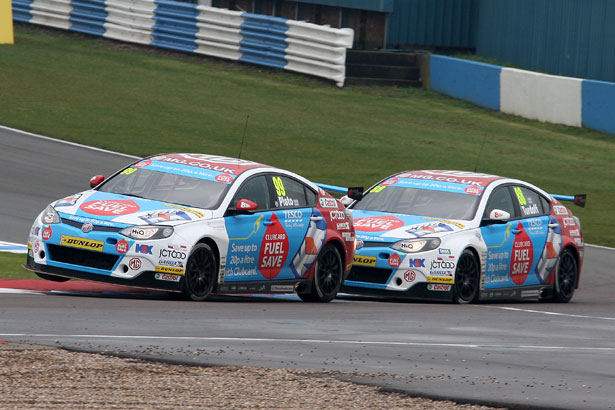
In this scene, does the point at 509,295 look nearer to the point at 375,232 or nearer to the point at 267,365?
the point at 375,232

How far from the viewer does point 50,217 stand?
469 inches

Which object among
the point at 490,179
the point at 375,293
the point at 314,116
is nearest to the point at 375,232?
the point at 375,293

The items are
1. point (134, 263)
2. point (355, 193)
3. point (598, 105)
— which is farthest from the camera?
point (598, 105)

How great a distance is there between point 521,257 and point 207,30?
19072 millimetres

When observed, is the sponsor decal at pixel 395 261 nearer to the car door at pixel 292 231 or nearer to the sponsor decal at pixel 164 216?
the car door at pixel 292 231

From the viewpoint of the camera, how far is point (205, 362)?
27.0 ft

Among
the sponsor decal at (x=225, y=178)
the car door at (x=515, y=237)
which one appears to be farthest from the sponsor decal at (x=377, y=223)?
the sponsor decal at (x=225, y=178)

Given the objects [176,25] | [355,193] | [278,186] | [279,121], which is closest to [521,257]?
[355,193]

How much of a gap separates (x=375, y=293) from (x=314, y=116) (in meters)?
13.8

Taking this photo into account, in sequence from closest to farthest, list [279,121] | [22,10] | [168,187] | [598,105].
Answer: [168,187] → [279,121] → [598,105] → [22,10]

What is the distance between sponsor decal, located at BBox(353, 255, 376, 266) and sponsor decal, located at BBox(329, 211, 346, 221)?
1.60 feet

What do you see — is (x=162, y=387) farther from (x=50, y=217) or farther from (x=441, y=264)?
(x=441, y=264)

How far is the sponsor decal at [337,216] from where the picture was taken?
44.4 feet

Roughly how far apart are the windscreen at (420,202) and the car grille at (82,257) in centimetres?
408
